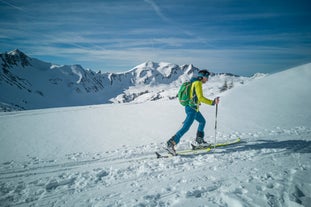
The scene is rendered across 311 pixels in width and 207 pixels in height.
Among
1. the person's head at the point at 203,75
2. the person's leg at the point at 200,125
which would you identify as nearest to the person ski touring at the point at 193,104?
the person's head at the point at 203,75

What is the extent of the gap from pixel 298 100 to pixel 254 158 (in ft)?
44.6

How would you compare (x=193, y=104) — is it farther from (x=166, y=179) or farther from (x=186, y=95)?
(x=166, y=179)

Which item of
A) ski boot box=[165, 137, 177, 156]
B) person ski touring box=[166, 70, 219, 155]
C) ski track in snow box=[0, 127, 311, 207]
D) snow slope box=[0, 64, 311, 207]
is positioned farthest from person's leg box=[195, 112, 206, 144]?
ski boot box=[165, 137, 177, 156]

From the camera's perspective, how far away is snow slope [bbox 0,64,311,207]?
12.0 ft

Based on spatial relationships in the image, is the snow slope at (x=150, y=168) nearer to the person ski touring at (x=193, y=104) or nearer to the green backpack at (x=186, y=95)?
the person ski touring at (x=193, y=104)

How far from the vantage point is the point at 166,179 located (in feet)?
14.4

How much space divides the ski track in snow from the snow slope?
0.02 meters

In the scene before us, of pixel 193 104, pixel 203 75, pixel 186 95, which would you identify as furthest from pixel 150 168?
pixel 203 75

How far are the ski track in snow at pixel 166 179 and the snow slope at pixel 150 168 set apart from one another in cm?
2

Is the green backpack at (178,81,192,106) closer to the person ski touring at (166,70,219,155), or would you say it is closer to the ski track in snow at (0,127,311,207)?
the person ski touring at (166,70,219,155)

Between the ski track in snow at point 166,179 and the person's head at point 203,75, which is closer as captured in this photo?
the ski track in snow at point 166,179

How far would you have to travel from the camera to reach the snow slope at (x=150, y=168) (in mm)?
3648

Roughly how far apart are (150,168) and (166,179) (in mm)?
795

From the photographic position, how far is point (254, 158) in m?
5.46
